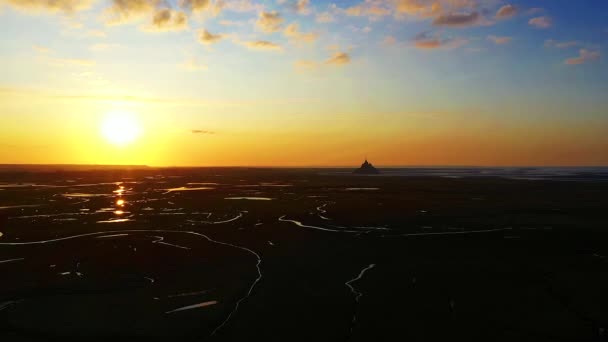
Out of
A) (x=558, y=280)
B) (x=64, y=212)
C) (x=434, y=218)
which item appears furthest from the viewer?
(x=64, y=212)

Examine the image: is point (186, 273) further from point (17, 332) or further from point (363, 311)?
point (363, 311)

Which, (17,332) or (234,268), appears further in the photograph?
(234,268)

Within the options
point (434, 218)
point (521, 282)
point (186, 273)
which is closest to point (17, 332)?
point (186, 273)

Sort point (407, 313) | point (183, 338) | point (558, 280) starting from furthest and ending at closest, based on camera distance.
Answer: point (558, 280) < point (407, 313) < point (183, 338)

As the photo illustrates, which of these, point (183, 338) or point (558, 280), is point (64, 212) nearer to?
point (183, 338)

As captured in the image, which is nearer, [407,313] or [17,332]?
[17,332]

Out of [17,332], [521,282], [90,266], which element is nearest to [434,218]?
[521,282]
